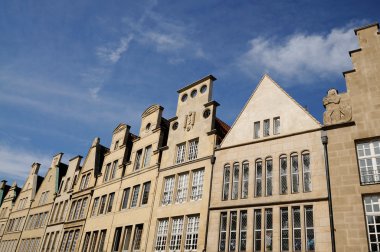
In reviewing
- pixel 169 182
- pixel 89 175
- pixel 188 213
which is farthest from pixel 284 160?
pixel 89 175

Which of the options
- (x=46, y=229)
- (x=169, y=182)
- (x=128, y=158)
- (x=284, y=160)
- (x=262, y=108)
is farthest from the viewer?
(x=46, y=229)

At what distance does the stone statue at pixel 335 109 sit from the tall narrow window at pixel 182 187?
32.0 ft

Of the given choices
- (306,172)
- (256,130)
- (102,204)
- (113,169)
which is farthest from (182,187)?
(113,169)

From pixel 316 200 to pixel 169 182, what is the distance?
436 inches

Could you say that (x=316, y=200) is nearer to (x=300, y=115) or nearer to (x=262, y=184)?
(x=262, y=184)

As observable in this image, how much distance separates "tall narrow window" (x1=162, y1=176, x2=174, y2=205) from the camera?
24331 mm

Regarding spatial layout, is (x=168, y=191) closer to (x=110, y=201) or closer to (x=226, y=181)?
(x=226, y=181)

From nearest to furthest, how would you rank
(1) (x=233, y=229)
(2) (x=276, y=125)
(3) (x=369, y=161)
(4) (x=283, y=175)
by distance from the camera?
(3) (x=369, y=161) < (4) (x=283, y=175) < (1) (x=233, y=229) < (2) (x=276, y=125)

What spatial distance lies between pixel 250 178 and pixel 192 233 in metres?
4.88

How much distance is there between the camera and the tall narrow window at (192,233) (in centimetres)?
2098

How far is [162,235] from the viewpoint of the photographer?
23.2 metres

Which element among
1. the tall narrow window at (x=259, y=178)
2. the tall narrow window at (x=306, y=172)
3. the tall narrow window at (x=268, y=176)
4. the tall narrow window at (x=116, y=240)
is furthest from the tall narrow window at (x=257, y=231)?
the tall narrow window at (x=116, y=240)

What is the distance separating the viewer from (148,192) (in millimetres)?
26531

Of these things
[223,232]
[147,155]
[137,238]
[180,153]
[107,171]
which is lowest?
[137,238]
